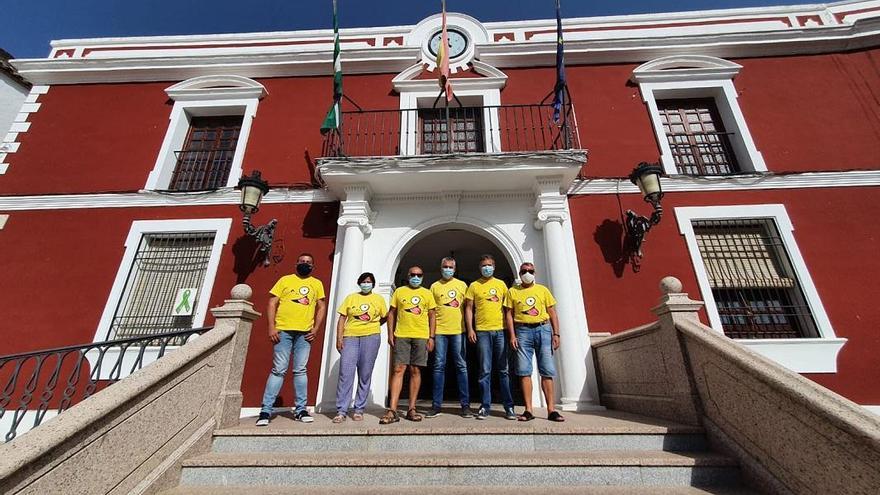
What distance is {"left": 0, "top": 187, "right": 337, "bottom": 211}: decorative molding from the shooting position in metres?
6.50

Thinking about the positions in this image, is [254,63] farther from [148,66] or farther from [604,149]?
[604,149]

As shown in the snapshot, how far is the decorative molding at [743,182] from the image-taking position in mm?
6055

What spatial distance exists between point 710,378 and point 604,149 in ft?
15.0

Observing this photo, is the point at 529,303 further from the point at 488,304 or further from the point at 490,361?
the point at 490,361

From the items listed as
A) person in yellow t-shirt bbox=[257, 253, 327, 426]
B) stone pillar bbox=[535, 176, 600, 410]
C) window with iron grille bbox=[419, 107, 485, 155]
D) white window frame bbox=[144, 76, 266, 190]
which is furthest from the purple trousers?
white window frame bbox=[144, 76, 266, 190]

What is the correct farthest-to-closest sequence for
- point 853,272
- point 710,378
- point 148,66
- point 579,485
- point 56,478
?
point 148,66, point 853,272, point 710,378, point 579,485, point 56,478

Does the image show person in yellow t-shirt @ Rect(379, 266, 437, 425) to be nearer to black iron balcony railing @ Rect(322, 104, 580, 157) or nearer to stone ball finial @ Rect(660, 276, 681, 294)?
stone ball finial @ Rect(660, 276, 681, 294)

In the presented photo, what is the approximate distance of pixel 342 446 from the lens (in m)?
3.39

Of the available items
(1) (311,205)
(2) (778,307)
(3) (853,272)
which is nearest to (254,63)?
(1) (311,205)

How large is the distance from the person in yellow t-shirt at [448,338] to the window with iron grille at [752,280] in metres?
4.13

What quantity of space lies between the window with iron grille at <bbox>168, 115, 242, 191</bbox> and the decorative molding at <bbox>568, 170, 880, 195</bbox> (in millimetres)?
6692

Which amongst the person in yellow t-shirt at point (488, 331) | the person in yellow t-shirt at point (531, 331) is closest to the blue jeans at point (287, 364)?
the person in yellow t-shirt at point (488, 331)

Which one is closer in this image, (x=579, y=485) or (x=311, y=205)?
(x=579, y=485)

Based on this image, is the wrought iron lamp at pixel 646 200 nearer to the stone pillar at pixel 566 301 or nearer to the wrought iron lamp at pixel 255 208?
the stone pillar at pixel 566 301
